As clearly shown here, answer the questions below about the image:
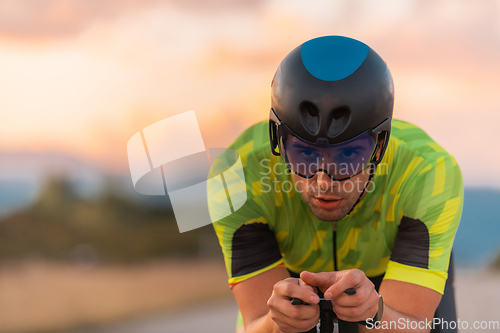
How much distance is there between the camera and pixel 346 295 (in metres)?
2.05

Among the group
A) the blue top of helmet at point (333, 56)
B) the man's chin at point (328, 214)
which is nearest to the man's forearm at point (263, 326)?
the man's chin at point (328, 214)

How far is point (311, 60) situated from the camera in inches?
104

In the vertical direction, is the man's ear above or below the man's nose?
above

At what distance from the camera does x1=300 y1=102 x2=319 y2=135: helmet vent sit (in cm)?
258

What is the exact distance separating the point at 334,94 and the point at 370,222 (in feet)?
2.77

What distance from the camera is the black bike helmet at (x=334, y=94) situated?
2.54m

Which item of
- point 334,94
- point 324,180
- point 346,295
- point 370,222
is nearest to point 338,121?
point 334,94

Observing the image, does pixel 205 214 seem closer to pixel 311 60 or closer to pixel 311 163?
pixel 311 163

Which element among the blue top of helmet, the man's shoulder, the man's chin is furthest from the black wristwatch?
the blue top of helmet

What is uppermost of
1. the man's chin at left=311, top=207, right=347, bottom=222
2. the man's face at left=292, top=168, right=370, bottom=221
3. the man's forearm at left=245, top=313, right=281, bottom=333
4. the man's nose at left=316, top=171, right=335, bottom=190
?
the man's nose at left=316, top=171, right=335, bottom=190

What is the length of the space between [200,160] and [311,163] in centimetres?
133

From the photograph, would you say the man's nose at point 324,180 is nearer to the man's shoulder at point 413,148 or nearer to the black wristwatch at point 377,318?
the man's shoulder at point 413,148

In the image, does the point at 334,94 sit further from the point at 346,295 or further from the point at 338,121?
the point at 346,295

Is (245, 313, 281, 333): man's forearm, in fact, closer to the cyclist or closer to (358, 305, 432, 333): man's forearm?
the cyclist
